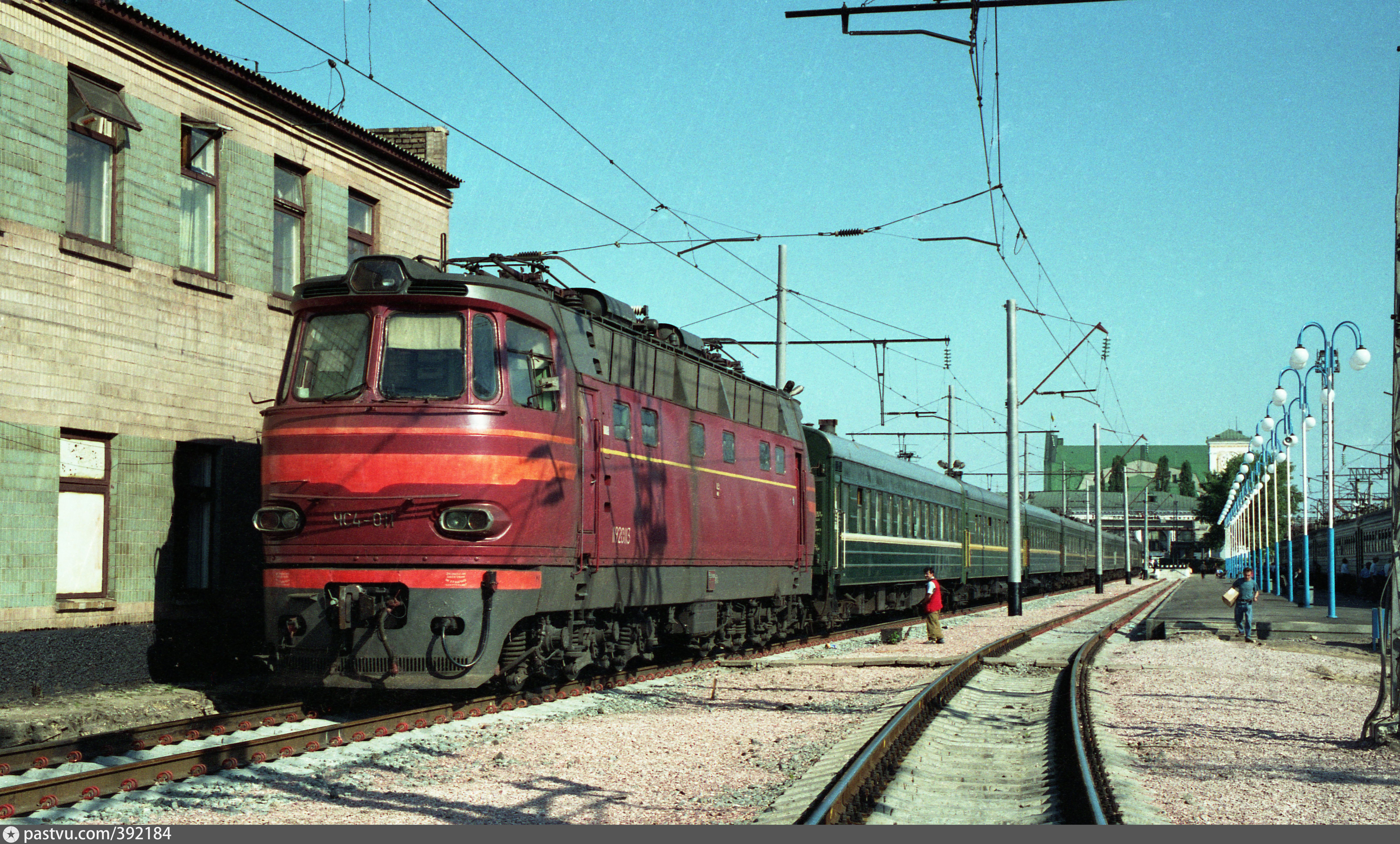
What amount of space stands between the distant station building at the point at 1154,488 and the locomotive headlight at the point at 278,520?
119841mm

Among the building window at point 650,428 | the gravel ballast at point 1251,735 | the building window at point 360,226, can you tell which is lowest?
the gravel ballast at point 1251,735

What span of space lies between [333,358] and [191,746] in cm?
375

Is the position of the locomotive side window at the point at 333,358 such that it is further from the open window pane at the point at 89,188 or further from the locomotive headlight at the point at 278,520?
the open window pane at the point at 89,188

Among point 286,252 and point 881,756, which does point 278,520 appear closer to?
point 881,756

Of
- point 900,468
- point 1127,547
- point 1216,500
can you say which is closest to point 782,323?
point 900,468

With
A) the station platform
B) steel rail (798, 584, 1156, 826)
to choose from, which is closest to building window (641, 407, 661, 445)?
steel rail (798, 584, 1156, 826)

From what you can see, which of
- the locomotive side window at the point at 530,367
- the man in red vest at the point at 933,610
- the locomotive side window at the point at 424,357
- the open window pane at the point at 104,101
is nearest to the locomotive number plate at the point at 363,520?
the locomotive side window at the point at 424,357

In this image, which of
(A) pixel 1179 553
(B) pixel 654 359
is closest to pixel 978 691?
(B) pixel 654 359

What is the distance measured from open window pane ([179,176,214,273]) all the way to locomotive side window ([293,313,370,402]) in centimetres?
424

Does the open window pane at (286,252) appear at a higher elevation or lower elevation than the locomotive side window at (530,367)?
higher

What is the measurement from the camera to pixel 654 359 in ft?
52.2

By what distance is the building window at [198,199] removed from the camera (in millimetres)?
16062

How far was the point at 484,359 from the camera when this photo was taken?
1235 centimetres

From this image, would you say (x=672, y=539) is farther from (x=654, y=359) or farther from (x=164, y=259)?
(x=164, y=259)
